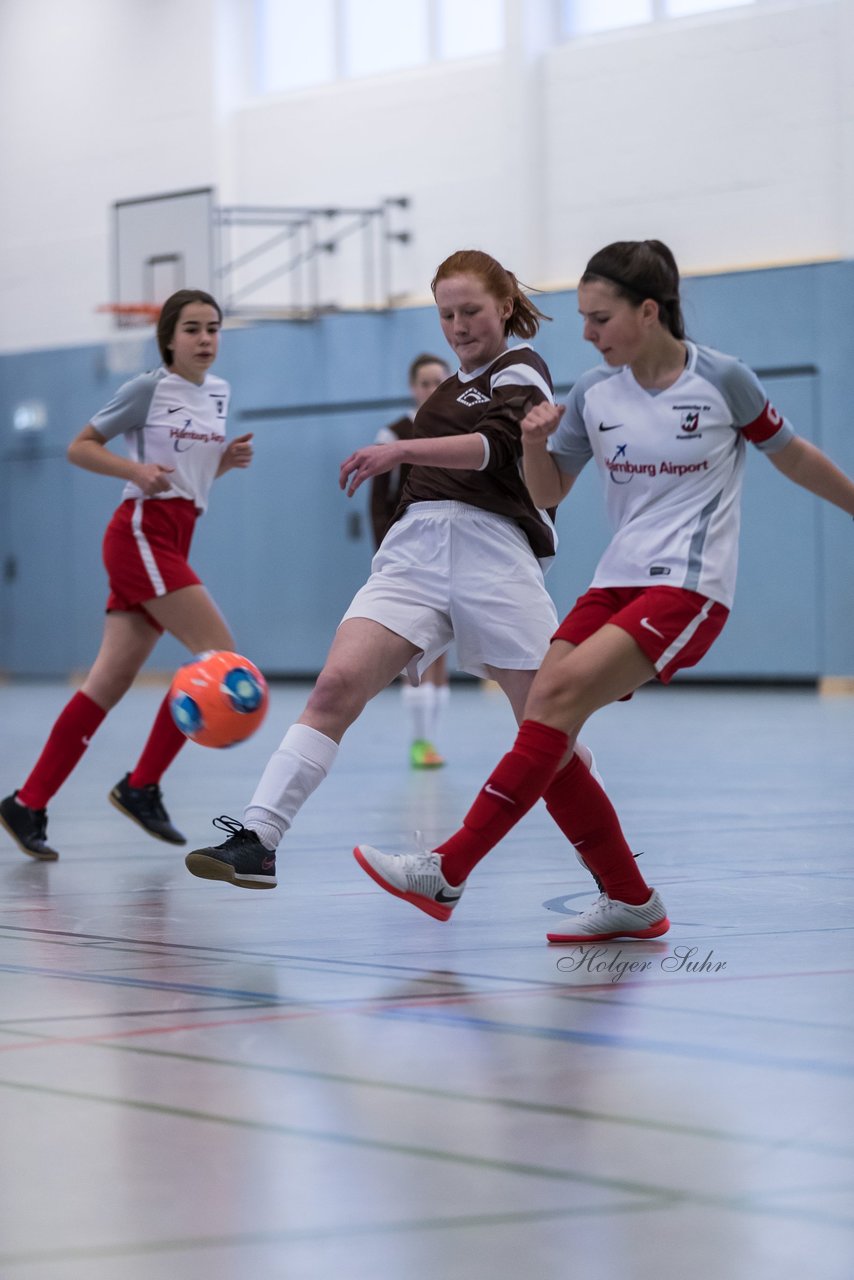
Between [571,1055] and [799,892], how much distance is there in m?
1.79

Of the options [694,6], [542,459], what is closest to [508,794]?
[542,459]

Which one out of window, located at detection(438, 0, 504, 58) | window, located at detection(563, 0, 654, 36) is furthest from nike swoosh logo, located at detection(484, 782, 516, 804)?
window, located at detection(438, 0, 504, 58)

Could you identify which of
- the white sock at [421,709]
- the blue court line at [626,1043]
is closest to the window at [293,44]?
the white sock at [421,709]

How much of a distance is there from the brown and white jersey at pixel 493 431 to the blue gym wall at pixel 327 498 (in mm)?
8190

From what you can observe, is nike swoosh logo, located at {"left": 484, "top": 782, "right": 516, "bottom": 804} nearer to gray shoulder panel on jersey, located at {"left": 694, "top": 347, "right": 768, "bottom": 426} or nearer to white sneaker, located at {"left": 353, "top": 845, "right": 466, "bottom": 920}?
white sneaker, located at {"left": 353, "top": 845, "right": 466, "bottom": 920}

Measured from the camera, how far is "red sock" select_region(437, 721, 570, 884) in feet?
11.6

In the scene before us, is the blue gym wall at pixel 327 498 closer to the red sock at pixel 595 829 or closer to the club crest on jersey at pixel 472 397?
the club crest on jersey at pixel 472 397

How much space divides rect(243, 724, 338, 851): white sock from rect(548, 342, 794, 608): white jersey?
708mm

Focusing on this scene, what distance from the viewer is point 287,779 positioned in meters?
3.92

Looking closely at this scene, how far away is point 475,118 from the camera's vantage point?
16.0 meters

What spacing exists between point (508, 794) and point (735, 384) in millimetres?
933

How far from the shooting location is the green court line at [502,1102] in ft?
7.65

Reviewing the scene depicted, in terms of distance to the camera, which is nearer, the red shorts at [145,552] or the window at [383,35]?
the red shorts at [145,552]

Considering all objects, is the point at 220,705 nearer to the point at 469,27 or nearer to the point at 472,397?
the point at 472,397
